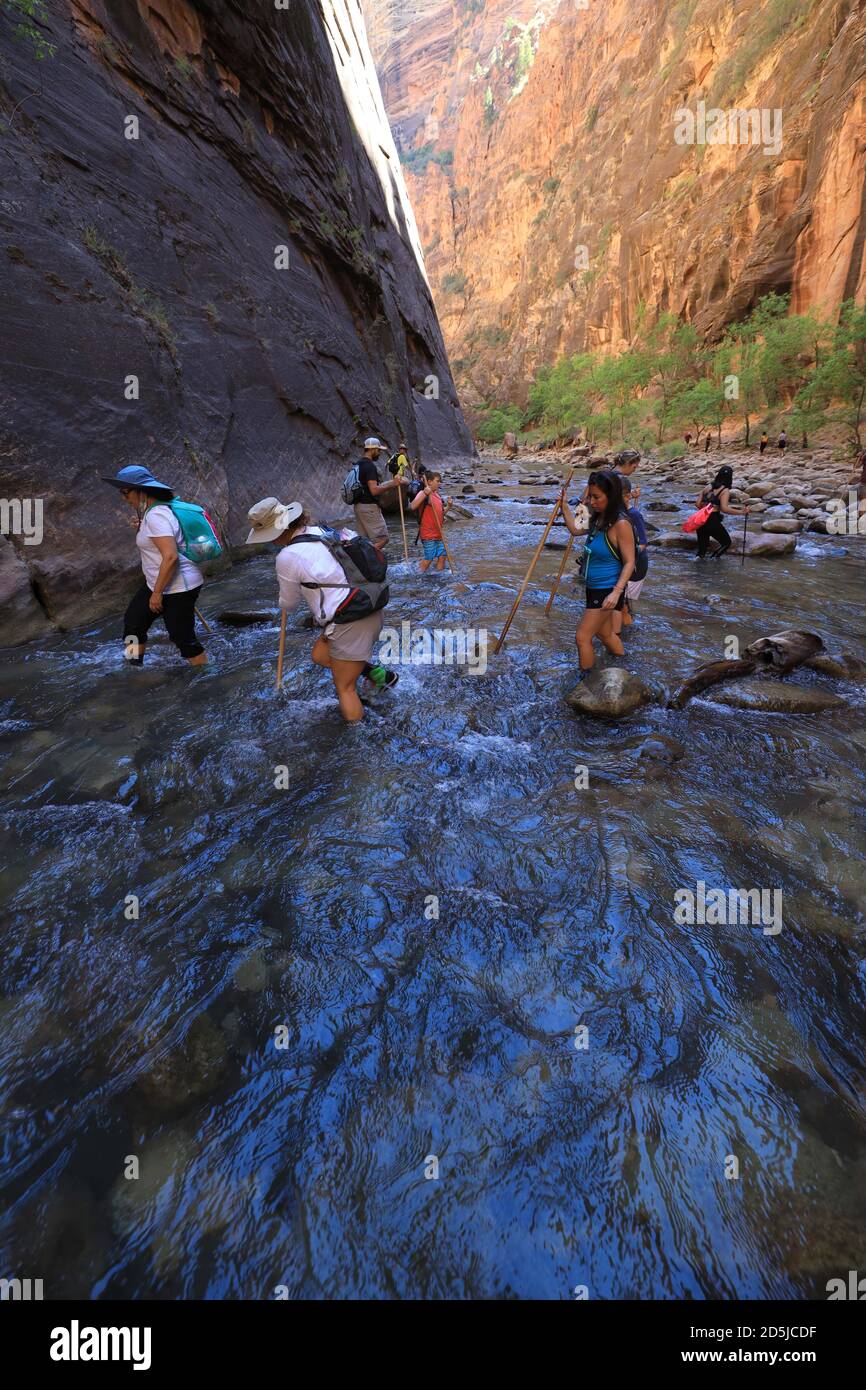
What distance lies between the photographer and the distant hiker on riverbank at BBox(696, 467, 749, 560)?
29.3 ft

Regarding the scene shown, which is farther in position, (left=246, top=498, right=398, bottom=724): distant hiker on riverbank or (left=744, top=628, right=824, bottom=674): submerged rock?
(left=744, top=628, right=824, bottom=674): submerged rock

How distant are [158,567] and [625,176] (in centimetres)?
6250

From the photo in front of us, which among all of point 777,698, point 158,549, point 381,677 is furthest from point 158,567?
point 777,698

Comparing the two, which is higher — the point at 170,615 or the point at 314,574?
the point at 314,574

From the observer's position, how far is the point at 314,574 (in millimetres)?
4230

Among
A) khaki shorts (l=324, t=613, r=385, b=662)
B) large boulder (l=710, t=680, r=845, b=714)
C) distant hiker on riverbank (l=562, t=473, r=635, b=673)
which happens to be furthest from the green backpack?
large boulder (l=710, t=680, r=845, b=714)

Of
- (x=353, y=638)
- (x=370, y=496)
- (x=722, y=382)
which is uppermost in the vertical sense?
(x=722, y=382)

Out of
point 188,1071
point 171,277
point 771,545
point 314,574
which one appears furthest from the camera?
point 771,545

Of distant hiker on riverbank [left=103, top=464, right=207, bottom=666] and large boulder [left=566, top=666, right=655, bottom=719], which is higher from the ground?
distant hiker on riverbank [left=103, top=464, right=207, bottom=666]

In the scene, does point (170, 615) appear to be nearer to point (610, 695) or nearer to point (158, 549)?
point (158, 549)

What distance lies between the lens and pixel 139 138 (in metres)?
9.28

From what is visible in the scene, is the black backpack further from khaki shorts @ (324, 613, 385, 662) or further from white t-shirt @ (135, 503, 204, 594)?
white t-shirt @ (135, 503, 204, 594)
